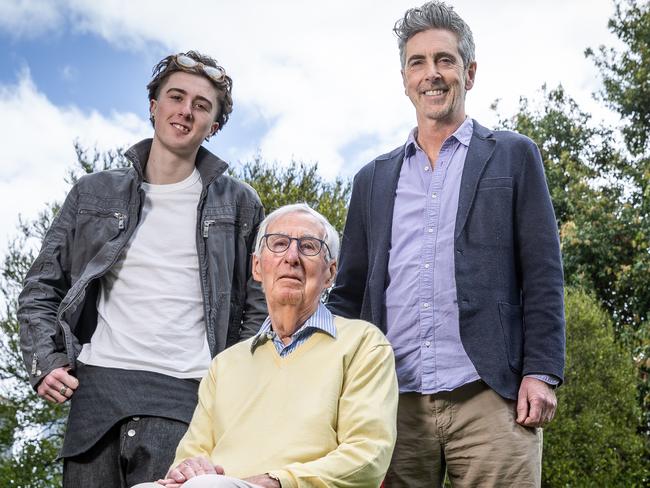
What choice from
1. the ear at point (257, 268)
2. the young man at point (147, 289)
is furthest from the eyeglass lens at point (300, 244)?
the young man at point (147, 289)

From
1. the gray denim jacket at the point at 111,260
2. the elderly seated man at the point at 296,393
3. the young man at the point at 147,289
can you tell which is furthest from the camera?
the gray denim jacket at the point at 111,260

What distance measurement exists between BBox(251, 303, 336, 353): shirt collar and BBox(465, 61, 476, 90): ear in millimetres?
1001

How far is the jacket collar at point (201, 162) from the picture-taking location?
3.29 metres

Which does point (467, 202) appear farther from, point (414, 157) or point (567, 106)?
point (567, 106)

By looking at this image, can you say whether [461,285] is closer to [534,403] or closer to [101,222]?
[534,403]

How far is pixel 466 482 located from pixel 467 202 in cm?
90

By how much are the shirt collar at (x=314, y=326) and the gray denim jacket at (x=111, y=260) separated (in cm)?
32

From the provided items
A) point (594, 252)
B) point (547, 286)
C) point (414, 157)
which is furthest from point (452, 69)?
point (594, 252)

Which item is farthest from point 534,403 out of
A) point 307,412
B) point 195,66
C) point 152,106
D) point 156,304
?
point 152,106

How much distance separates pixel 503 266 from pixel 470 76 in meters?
0.79

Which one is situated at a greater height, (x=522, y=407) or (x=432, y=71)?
(x=432, y=71)

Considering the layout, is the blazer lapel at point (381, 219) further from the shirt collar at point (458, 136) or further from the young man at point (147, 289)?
the young man at point (147, 289)

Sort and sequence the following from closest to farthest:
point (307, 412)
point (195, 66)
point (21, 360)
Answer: point (307, 412) → point (195, 66) → point (21, 360)

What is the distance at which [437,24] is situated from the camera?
302cm
